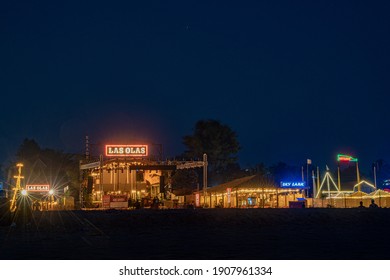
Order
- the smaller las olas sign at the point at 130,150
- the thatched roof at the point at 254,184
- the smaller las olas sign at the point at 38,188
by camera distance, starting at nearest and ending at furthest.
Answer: the thatched roof at the point at 254,184
the smaller las olas sign at the point at 130,150
the smaller las olas sign at the point at 38,188

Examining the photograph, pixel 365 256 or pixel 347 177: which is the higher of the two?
pixel 347 177

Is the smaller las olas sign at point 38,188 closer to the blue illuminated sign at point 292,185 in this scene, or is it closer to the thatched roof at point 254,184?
the thatched roof at point 254,184

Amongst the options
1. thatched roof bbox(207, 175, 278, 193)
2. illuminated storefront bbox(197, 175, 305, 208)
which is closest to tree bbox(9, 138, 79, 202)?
illuminated storefront bbox(197, 175, 305, 208)

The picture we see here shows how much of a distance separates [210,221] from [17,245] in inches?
570

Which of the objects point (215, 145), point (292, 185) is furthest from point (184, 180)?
point (292, 185)

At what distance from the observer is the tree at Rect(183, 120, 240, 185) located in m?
101

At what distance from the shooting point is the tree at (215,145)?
10075 cm

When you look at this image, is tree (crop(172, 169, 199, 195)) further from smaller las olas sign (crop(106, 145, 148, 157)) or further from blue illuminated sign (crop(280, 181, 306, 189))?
blue illuminated sign (crop(280, 181, 306, 189))

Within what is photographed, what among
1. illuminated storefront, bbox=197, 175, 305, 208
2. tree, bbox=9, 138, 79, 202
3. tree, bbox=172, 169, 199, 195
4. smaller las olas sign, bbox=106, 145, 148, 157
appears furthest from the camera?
tree, bbox=9, 138, 79, 202

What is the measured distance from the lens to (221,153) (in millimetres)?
101125

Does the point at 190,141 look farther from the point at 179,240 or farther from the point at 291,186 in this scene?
the point at 179,240

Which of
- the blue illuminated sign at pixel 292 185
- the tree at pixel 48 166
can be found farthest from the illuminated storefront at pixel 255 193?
the tree at pixel 48 166

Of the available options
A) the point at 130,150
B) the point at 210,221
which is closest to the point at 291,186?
the point at 130,150

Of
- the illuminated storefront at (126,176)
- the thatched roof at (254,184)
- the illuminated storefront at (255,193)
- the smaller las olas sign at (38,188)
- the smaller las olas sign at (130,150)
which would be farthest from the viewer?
the smaller las olas sign at (38,188)
